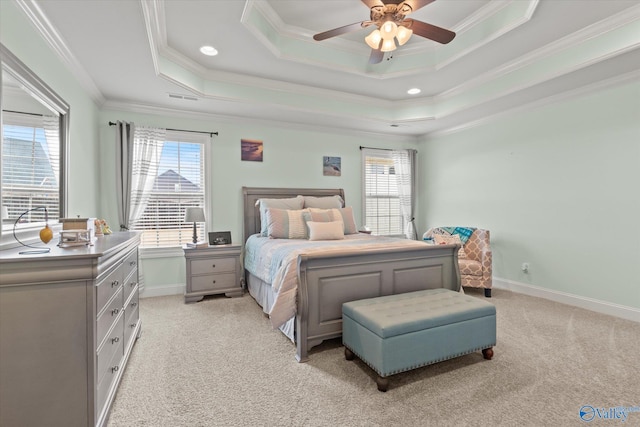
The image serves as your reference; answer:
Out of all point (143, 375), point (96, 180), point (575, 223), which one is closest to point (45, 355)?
point (143, 375)

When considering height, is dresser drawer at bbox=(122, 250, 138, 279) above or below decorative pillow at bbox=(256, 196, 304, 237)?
below

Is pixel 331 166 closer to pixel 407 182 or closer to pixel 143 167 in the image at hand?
pixel 407 182

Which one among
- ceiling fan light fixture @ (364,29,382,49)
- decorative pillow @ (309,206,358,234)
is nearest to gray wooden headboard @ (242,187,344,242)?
decorative pillow @ (309,206,358,234)

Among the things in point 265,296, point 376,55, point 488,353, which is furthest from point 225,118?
point 488,353

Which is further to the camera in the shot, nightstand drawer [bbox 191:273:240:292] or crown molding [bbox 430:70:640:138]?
nightstand drawer [bbox 191:273:240:292]

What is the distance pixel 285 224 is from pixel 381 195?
8.08ft

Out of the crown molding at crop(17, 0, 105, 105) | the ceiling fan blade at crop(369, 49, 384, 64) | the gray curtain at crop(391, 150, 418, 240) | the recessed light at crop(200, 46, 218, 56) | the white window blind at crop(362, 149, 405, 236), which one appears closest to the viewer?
the crown molding at crop(17, 0, 105, 105)

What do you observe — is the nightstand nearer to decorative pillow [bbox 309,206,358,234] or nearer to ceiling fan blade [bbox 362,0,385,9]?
decorative pillow [bbox 309,206,358,234]

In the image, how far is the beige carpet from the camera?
5.71ft

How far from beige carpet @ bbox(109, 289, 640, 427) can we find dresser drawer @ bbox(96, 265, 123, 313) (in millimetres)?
692

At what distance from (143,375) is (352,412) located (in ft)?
4.94

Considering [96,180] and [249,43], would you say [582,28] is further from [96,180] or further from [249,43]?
[96,180]

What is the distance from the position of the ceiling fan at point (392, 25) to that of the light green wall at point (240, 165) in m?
2.42

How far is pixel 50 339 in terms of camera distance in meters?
1.37
